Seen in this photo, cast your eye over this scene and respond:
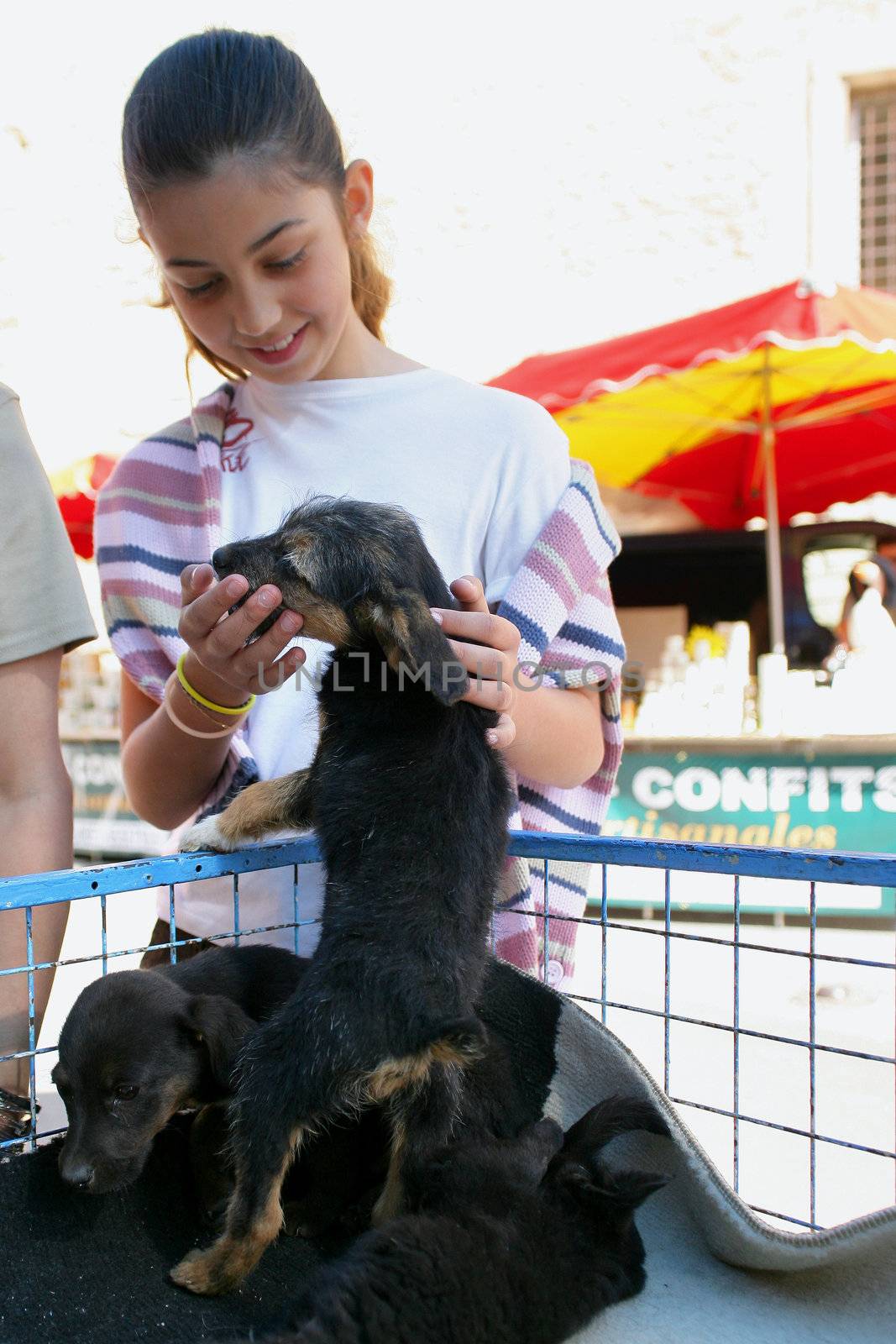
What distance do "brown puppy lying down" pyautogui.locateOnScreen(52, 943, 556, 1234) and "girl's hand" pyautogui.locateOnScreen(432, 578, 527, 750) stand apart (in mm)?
407

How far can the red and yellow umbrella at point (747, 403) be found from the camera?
21.0ft

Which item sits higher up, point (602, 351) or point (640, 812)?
point (602, 351)

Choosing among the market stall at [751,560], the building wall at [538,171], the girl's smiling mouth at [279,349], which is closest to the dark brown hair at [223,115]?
the girl's smiling mouth at [279,349]

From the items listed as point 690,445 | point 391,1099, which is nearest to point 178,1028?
point 391,1099

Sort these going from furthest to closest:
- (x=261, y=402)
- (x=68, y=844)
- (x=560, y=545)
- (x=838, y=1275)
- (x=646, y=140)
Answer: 1. (x=646, y=140)
2. (x=261, y=402)
3. (x=560, y=545)
4. (x=68, y=844)
5. (x=838, y=1275)

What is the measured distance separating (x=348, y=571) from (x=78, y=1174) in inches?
35.0

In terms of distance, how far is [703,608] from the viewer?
963 cm

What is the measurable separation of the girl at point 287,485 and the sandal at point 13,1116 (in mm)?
475

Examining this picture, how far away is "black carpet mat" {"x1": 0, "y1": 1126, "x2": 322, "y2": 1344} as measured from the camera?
121 cm

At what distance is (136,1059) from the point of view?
4.81ft

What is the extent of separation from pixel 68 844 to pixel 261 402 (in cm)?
92

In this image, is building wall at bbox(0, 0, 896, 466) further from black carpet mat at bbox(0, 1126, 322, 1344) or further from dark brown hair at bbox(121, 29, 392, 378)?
black carpet mat at bbox(0, 1126, 322, 1344)

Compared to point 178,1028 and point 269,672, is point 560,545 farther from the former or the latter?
point 178,1028

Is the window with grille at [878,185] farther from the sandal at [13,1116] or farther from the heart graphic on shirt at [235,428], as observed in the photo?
the sandal at [13,1116]
